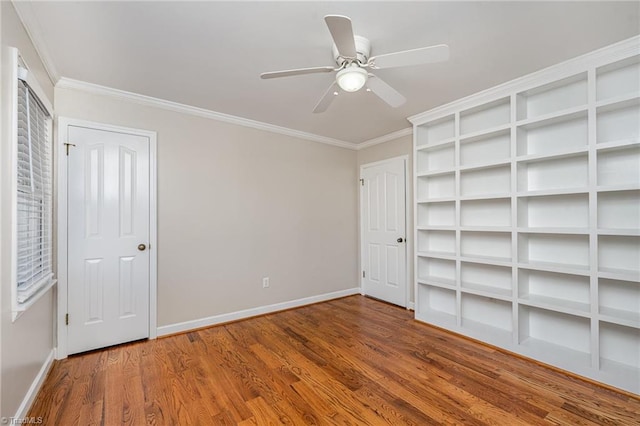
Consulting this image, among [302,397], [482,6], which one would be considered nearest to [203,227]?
[302,397]

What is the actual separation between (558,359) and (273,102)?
138 inches

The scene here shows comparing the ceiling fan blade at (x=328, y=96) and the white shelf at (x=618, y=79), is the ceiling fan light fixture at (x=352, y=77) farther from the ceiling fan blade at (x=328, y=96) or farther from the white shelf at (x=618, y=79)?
the white shelf at (x=618, y=79)

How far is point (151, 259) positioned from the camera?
2871mm

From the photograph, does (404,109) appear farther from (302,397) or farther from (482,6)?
(302,397)

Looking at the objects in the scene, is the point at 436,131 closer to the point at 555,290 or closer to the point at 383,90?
the point at 383,90

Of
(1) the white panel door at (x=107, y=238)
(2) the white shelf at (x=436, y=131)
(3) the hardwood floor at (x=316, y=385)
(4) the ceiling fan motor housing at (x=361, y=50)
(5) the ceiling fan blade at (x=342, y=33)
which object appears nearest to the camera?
(5) the ceiling fan blade at (x=342, y=33)

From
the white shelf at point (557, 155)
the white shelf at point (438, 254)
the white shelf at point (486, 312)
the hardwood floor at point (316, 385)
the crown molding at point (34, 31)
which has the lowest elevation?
the hardwood floor at point (316, 385)

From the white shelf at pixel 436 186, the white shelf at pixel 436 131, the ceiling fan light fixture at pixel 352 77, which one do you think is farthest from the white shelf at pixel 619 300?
the ceiling fan light fixture at pixel 352 77

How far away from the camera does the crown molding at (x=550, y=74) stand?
6.52ft

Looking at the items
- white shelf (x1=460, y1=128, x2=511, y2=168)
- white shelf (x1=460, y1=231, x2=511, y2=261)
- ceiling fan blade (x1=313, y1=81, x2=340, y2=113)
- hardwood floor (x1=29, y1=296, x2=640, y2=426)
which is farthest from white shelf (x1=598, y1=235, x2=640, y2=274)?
ceiling fan blade (x1=313, y1=81, x2=340, y2=113)

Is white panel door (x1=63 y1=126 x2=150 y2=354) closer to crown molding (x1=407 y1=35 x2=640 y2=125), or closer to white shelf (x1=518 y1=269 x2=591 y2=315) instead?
crown molding (x1=407 y1=35 x2=640 y2=125)

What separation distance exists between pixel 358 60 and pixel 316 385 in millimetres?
2310

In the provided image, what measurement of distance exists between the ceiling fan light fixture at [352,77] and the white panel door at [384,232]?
2.27 meters

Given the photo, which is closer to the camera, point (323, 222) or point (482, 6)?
point (482, 6)
